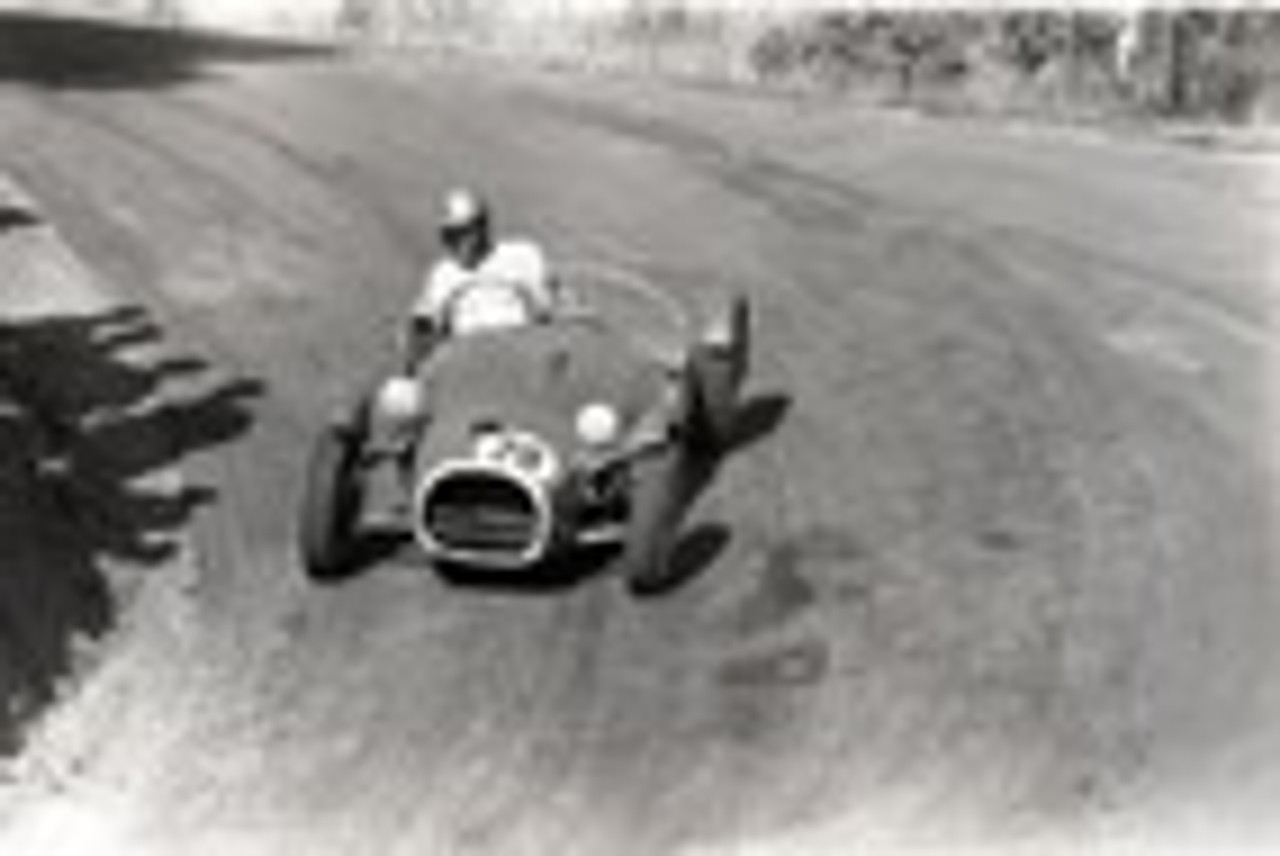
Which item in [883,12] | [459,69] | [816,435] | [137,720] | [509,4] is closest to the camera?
[137,720]

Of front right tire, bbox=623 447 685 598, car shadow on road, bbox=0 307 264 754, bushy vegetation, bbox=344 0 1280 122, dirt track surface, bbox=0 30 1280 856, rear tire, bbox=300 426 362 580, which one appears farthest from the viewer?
bushy vegetation, bbox=344 0 1280 122

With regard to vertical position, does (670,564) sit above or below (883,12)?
below

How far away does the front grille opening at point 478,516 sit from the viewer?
41.8ft

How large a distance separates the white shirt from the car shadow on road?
1796 millimetres

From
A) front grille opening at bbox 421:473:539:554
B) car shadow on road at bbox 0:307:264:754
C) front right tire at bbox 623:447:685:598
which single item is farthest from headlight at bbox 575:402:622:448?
car shadow on road at bbox 0:307:264:754

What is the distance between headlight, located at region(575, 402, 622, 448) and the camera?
511 inches

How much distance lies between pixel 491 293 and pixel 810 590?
8.72 feet

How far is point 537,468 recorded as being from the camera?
41.5 feet

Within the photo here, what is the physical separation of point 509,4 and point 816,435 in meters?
25.5

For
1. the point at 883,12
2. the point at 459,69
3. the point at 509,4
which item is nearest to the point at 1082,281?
the point at 883,12

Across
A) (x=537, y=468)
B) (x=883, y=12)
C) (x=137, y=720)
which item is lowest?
(x=137, y=720)

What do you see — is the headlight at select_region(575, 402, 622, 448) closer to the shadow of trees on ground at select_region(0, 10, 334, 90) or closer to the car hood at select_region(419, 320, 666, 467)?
the car hood at select_region(419, 320, 666, 467)

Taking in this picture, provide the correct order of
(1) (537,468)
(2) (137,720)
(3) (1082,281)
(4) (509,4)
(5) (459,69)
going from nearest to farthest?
(2) (137,720) < (1) (537,468) < (3) (1082,281) < (5) (459,69) < (4) (509,4)

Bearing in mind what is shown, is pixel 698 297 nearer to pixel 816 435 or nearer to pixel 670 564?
pixel 816 435
